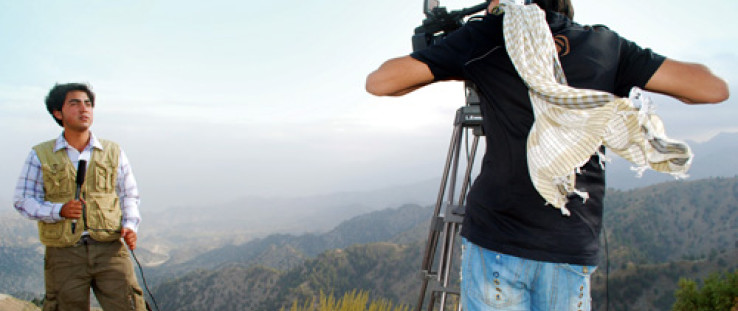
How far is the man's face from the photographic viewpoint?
11.9 feet

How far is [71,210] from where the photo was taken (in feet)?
10.8

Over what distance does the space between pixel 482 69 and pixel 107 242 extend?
11.0ft

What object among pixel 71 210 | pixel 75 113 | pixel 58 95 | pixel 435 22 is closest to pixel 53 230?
pixel 71 210

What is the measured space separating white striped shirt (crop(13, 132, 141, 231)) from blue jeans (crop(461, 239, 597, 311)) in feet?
10.2

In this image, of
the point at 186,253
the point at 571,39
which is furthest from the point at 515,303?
the point at 186,253

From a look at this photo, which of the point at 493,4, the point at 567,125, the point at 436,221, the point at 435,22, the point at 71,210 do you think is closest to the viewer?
the point at 567,125

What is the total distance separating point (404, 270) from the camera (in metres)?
70.2

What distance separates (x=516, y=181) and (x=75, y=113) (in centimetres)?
365

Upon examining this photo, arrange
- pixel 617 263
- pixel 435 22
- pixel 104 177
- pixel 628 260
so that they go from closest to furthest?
pixel 435 22, pixel 104 177, pixel 628 260, pixel 617 263

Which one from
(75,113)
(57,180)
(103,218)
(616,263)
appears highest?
(75,113)

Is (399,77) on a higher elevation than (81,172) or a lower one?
higher

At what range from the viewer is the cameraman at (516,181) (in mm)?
1399

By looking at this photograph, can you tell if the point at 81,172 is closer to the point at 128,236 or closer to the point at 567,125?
the point at 128,236

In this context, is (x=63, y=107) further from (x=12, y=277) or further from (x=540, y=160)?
(x=12, y=277)
